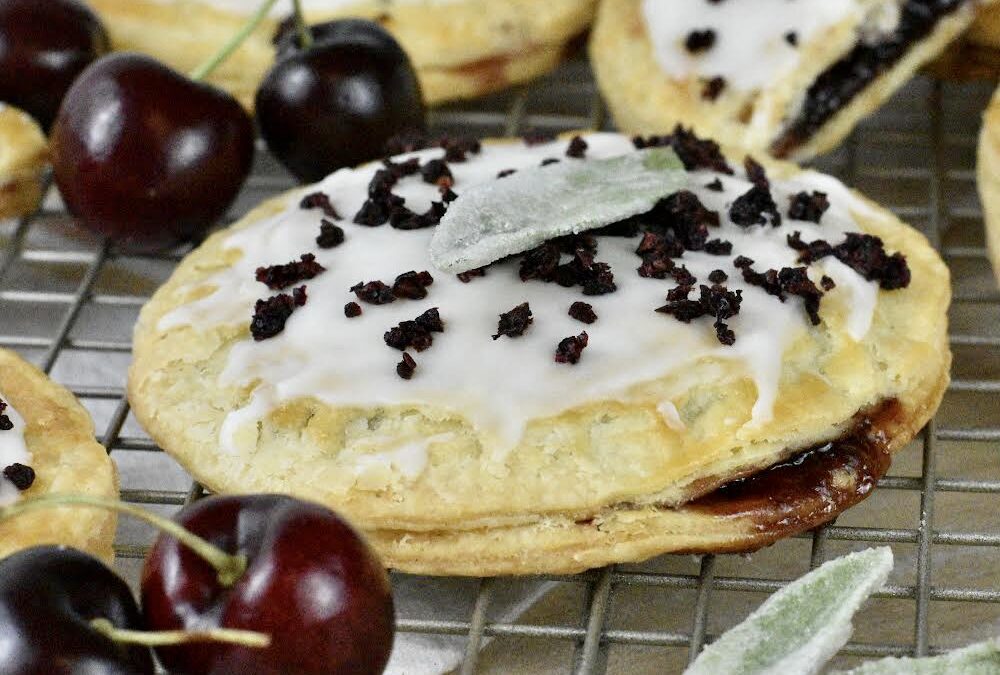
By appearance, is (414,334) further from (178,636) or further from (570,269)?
(178,636)

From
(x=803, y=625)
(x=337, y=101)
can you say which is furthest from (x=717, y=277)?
(x=337, y=101)

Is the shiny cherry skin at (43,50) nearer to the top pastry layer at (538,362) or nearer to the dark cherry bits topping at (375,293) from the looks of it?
the top pastry layer at (538,362)

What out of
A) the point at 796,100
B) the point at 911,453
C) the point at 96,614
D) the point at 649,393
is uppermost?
the point at 96,614

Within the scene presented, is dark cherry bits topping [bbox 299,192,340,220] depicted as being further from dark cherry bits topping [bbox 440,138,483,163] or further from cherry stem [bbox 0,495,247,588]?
cherry stem [bbox 0,495,247,588]

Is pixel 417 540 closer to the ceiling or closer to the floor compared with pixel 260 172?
closer to the ceiling

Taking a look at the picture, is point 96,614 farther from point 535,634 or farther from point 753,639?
point 753,639

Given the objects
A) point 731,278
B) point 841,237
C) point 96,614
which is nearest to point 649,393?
point 731,278

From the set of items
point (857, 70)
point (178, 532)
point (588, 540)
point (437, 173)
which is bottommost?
point (857, 70)
